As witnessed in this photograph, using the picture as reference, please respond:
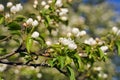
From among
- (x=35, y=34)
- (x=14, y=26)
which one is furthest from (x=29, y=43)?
(x=14, y=26)

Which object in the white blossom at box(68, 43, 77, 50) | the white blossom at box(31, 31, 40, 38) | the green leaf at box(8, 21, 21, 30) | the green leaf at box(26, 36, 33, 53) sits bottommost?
the white blossom at box(68, 43, 77, 50)

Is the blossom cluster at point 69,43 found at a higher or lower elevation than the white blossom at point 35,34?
lower

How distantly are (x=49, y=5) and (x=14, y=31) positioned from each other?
855 millimetres

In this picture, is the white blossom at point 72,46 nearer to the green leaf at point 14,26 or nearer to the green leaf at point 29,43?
the green leaf at point 29,43

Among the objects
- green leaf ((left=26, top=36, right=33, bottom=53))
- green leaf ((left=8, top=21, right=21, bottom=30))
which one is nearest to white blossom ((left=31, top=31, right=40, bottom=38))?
green leaf ((left=26, top=36, right=33, bottom=53))

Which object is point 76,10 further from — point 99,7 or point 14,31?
point 14,31

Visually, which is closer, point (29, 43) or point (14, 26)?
point (29, 43)

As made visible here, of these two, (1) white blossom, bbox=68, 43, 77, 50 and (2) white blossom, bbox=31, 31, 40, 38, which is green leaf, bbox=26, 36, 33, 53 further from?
(1) white blossom, bbox=68, 43, 77, 50

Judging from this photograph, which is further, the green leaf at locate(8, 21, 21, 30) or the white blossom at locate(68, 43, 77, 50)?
the green leaf at locate(8, 21, 21, 30)

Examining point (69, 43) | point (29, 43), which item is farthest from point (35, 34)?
point (69, 43)

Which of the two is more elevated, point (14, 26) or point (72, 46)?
point (14, 26)

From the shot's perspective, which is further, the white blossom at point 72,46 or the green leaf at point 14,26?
the green leaf at point 14,26

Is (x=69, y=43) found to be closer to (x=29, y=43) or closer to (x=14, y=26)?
(x=29, y=43)

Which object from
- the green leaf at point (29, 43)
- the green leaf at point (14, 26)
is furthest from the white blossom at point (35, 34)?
the green leaf at point (14, 26)
